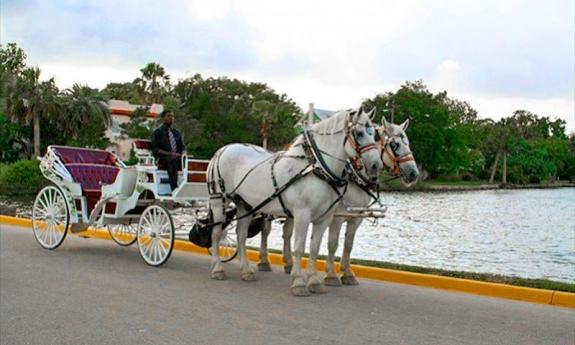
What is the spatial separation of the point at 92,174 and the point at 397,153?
5.85m

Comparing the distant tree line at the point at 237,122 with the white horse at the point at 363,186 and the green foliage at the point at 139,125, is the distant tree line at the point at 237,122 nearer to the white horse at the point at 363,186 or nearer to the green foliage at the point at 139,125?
the green foliage at the point at 139,125

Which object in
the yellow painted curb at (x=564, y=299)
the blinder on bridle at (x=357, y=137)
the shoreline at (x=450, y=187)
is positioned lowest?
the shoreline at (x=450, y=187)

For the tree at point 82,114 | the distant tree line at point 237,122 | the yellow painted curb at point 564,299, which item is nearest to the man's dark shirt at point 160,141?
the yellow painted curb at point 564,299

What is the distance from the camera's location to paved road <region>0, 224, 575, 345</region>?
6.14m

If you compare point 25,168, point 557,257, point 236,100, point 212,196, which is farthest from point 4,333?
point 236,100

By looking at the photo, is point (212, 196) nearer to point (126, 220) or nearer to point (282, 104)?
point (126, 220)

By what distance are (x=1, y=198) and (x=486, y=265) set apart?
29.3 meters

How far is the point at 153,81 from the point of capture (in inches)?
2886

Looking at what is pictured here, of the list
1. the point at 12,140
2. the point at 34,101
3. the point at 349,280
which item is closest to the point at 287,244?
the point at 349,280

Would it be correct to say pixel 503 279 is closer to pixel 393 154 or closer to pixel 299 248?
pixel 393 154

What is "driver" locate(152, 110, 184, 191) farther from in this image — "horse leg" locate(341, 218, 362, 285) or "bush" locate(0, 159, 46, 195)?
"bush" locate(0, 159, 46, 195)

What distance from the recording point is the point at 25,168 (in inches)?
1631

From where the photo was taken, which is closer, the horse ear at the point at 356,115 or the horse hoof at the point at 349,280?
the horse ear at the point at 356,115

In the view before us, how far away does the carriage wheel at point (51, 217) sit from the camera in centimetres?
1128
